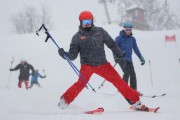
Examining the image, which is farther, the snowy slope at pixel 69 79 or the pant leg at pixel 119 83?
the snowy slope at pixel 69 79

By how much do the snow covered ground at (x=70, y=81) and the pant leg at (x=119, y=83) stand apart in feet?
0.98

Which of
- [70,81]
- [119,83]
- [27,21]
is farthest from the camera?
[27,21]

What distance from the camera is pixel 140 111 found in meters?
5.34

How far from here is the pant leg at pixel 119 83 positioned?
5430mm

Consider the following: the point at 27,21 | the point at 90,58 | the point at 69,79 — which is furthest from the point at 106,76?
the point at 27,21

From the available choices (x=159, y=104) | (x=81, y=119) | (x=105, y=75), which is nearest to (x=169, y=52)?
(x=159, y=104)

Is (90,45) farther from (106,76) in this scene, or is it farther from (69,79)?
(69,79)

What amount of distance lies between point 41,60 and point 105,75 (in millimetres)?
20134

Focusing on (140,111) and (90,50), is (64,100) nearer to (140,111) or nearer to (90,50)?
(90,50)

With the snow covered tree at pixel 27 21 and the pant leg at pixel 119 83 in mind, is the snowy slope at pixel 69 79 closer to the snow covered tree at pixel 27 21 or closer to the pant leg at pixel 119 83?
the pant leg at pixel 119 83

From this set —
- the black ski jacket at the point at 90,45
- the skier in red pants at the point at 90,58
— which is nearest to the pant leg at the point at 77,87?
the skier in red pants at the point at 90,58

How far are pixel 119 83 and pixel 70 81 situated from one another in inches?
516

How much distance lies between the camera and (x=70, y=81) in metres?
18.4

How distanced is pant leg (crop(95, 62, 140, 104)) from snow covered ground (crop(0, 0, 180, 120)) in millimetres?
299
